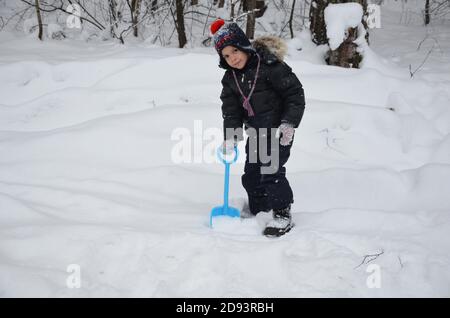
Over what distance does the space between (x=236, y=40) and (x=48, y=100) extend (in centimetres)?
250

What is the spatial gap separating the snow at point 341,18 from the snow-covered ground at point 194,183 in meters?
0.38

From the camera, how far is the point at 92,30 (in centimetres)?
696

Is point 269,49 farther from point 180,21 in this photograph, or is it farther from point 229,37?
point 180,21

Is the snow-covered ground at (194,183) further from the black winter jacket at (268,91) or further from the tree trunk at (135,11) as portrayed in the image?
the tree trunk at (135,11)

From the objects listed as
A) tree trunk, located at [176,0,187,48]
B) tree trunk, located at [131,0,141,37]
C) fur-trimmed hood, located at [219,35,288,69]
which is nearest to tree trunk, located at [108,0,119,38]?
tree trunk, located at [131,0,141,37]

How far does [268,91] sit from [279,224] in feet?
2.57

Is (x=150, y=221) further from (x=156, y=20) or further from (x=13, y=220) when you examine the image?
(x=156, y=20)

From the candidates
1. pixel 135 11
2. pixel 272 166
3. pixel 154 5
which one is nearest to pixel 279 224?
pixel 272 166

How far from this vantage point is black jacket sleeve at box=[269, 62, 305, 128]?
7.42ft

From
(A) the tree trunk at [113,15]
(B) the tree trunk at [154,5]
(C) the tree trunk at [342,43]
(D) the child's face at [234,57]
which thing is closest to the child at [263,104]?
(D) the child's face at [234,57]

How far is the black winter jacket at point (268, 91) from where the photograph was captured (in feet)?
7.47

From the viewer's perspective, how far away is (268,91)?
2.36m

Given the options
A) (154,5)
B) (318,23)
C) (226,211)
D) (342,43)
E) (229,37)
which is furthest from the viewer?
(154,5)
